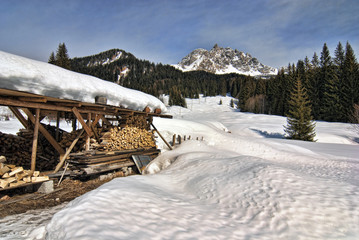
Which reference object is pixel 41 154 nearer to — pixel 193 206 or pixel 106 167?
pixel 106 167

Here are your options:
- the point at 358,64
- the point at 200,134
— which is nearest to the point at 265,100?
the point at 358,64

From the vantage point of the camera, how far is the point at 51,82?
5.94 metres

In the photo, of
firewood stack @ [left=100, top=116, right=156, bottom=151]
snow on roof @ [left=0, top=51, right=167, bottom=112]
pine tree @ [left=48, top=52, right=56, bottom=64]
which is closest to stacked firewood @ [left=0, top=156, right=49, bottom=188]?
snow on roof @ [left=0, top=51, right=167, bottom=112]

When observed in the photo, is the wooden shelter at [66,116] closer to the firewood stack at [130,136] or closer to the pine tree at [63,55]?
the firewood stack at [130,136]

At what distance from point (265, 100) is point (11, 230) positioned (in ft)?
240

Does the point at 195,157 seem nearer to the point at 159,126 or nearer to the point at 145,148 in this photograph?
the point at 145,148

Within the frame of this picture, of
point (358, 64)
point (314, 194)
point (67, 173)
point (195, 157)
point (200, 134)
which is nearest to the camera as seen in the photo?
point (314, 194)

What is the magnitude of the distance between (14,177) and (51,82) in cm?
313

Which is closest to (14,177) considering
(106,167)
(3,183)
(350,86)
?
(3,183)

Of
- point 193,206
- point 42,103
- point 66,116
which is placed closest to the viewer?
point 193,206

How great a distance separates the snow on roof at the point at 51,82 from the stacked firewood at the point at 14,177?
8.27 feet

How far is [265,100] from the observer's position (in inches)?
2640

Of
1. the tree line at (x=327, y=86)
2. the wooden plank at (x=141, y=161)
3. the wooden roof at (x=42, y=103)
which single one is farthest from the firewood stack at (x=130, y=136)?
the tree line at (x=327, y=86)

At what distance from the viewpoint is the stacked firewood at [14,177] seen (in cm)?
539
